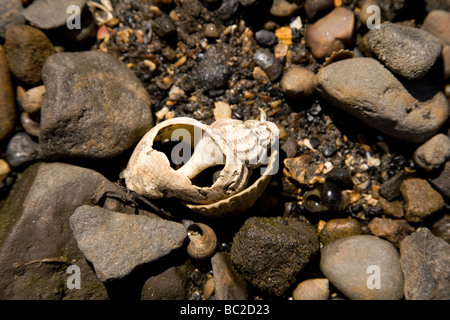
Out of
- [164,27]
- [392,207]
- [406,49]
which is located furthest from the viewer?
[164,27]

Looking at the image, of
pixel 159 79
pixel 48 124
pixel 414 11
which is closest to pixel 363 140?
pixel 414 11

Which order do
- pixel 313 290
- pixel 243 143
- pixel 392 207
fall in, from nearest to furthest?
pixel 243 143, pixel 313 290, pixel 392 207

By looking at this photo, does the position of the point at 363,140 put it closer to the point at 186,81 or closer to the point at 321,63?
the point at 321,63

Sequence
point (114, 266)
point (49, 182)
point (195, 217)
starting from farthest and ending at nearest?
1. point (195, 217)
2. point (49, 182)
3. point (114, 266)

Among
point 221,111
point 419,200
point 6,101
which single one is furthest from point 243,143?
point 6,101

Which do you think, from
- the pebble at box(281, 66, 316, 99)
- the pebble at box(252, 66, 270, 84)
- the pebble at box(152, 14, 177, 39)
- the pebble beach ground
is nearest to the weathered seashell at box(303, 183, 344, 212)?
the pebble beach ground

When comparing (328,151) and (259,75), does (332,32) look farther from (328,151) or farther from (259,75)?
(328,151)
